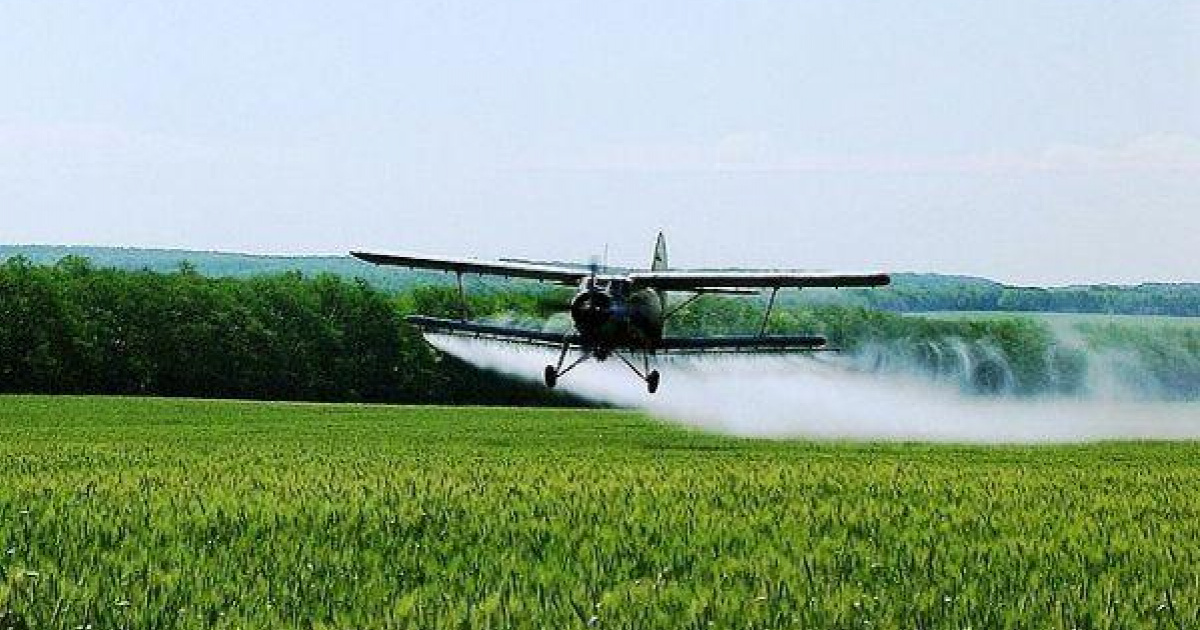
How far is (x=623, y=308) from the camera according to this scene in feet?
155

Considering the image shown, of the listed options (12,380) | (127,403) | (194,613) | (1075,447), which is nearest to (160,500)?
(194,613)

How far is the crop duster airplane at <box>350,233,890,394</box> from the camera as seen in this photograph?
1859 inches

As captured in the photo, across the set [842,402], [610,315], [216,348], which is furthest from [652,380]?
[216,348]

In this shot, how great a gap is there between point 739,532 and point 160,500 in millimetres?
6380

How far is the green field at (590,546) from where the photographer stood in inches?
451

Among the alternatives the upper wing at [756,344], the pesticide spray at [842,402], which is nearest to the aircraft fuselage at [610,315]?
the upper wing at [756,344]

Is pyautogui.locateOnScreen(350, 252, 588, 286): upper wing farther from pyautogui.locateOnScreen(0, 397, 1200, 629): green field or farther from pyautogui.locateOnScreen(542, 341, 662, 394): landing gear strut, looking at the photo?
pyautogui.locateOnScreen(0, 397, 1200, 629): green field

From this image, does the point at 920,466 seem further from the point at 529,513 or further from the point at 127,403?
the point at 127,403

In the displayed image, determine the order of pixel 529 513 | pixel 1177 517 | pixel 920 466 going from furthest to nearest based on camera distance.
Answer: pixel 920 466 → pixel 1177 517 → pixel 529 513

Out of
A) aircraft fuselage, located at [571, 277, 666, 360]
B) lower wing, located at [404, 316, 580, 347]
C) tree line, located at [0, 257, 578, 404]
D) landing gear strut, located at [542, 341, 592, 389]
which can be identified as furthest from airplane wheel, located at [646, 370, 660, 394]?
tree line, located at [0, 257, 578, 404]

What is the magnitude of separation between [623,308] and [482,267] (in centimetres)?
757

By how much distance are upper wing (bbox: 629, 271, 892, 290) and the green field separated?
19695 millimetres

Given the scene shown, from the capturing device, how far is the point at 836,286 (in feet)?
166

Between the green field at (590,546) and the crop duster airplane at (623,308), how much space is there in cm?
1767
